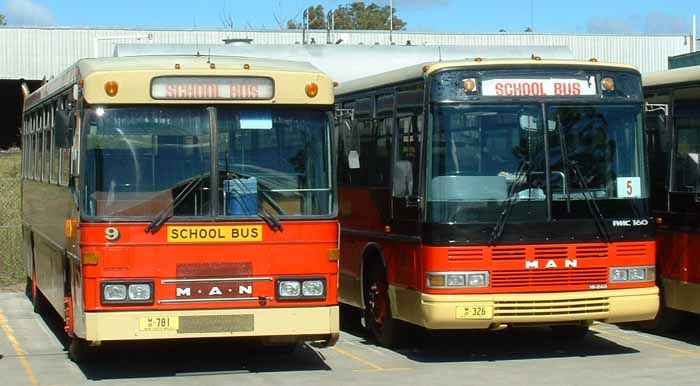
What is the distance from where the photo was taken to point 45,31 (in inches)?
2014

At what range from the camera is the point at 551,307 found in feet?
38.6

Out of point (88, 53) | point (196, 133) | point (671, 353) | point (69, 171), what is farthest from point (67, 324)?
point (88, 53)

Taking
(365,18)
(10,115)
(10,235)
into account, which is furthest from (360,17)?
(10,235)

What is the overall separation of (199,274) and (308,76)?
2.06m

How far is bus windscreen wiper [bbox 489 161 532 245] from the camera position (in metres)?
11.7

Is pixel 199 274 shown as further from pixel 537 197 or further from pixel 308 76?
pixel 537 197

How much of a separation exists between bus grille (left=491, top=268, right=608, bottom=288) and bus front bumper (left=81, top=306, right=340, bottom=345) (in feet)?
6.01

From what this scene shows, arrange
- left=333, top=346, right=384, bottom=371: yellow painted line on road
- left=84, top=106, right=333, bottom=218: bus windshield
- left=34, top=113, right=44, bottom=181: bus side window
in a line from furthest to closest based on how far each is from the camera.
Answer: left=34, top=113, right=44, bottom=181: bus side window
left=333, top=346, right=384, bottom=371: yellow painted line on road
left=84, top=106, right=333, bottom=218: bus windshield

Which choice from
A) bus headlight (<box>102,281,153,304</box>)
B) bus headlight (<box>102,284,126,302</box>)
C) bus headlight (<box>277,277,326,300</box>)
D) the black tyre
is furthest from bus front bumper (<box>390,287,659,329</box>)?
bus headlight (<box>102,284,126,302</box>)

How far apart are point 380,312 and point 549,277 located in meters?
2.29

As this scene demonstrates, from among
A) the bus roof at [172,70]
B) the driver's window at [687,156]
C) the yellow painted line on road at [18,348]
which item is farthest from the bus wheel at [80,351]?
the driver's window at [687,156]

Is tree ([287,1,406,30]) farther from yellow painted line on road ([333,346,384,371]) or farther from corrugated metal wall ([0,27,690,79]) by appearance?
yellow painted line on road ([333,346,384,371])

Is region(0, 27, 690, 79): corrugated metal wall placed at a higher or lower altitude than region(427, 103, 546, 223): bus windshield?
higher

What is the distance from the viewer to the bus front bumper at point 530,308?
38.0ft
